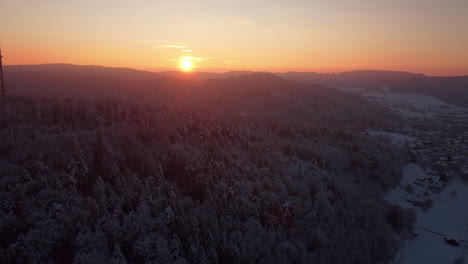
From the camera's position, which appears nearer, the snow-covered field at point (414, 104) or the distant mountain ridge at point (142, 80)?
the distant mountain ridge at point (142, 80)

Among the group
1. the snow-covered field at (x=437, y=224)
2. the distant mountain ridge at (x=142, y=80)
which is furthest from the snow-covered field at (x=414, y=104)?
the snow-covered field at (x=437, y=224)

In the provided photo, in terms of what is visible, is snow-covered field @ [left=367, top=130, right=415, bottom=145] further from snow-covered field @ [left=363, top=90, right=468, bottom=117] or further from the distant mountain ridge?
the distant mountain ridge

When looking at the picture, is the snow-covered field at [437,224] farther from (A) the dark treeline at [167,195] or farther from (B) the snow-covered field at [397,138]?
(B) the snow-covered field at [397,138]

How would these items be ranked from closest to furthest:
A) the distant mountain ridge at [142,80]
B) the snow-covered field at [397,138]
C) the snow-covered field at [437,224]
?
1. the snow-covered field at [437,224]
2. the snow-covered field at [397,138]
3. the distant mountain ridge at [142,80]

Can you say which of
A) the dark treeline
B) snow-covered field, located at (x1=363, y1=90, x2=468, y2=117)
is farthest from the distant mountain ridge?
the dark treeline

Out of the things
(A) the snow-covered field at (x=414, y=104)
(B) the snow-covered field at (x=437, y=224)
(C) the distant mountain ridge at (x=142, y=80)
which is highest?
(C) the distant mountain ridge at (x=142, y=80)
